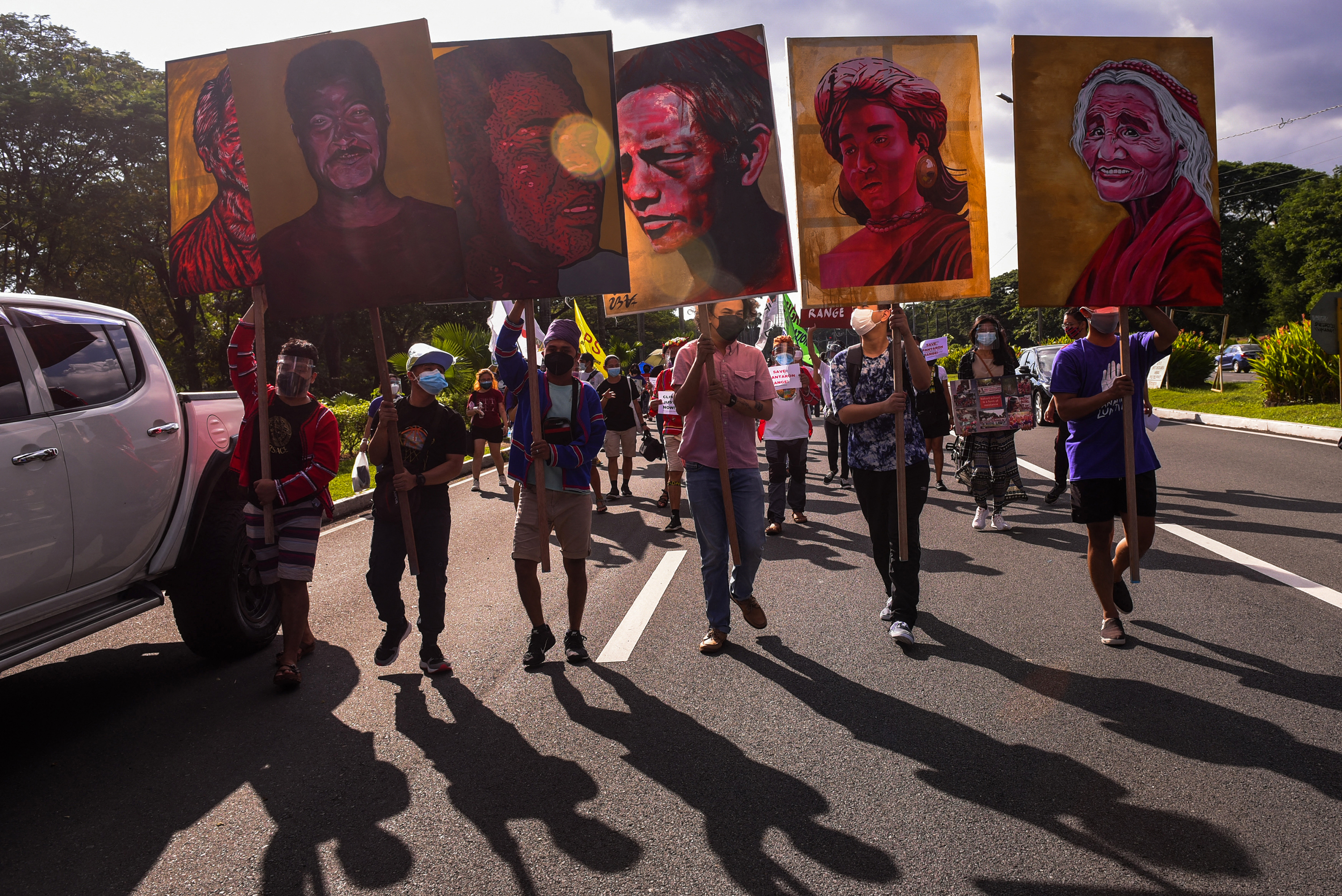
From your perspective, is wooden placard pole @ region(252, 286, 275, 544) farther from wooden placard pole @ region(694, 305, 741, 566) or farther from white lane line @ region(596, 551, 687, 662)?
wooden placard pole @ region(694, 305, 741, 566)

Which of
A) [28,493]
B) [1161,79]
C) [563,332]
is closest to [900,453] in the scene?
[563,332]

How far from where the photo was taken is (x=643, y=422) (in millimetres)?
14141

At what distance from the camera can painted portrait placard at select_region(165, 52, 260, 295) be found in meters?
5.79

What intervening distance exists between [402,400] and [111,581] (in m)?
1.82

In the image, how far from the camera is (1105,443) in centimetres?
542

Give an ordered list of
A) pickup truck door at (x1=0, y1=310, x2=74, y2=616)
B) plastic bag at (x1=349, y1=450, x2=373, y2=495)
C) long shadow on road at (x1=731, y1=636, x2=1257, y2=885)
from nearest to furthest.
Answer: long shadow on road at (x1=731, y1=636, x2=1257, y2=885) < pickup truck door at (x1=0, y1=310, x2=74, y2=616) < plastic bag at (x1=349, y1=450, x2=373, y2=495)

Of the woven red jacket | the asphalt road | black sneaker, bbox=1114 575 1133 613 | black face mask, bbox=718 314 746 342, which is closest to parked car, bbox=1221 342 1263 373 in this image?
the asphalt road

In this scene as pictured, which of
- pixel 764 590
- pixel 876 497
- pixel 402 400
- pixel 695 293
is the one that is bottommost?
pixel 764 590

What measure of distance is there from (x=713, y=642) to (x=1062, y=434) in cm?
324

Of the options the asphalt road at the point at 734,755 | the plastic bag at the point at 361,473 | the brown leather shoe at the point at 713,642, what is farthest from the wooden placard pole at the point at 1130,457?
the plastic bag at the point at 361,473

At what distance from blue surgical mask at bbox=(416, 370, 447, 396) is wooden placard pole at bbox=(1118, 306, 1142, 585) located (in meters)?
3.67

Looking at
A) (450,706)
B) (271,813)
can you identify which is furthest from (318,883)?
(450,706)

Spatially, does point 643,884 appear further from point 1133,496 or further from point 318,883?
point 1133,496

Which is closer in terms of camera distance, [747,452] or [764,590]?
[747,452]
